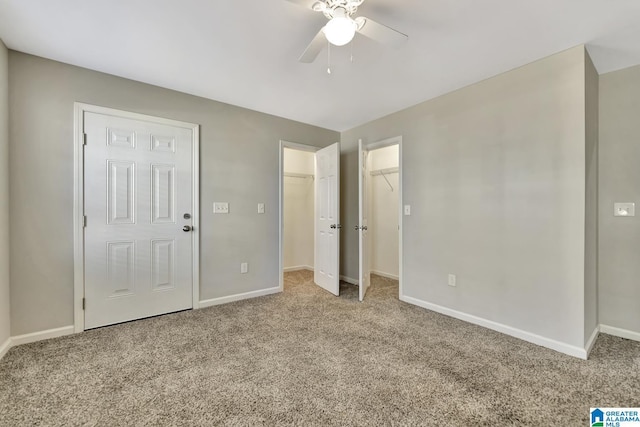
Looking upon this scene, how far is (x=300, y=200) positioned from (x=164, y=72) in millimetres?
3057

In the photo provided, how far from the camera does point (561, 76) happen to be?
213cm

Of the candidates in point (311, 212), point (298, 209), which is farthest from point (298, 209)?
point (311, 212)

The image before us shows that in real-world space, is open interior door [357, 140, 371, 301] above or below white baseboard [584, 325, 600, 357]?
above

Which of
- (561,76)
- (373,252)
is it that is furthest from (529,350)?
(373,252)

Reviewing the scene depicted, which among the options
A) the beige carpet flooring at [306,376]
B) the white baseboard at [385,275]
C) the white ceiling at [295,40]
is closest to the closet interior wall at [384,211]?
the white baseboard at [385,275]

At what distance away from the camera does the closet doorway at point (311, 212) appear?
3573 mm

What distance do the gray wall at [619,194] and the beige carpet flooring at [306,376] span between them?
0.33 m

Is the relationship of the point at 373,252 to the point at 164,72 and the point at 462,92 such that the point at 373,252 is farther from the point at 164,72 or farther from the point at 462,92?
the point at 164,72

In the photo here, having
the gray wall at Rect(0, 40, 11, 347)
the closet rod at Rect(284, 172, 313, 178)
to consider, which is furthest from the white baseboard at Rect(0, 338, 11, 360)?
the closet rod at Rect(284, 172, 313, 178)

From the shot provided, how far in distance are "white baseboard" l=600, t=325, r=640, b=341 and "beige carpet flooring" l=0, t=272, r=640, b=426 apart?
7 cm

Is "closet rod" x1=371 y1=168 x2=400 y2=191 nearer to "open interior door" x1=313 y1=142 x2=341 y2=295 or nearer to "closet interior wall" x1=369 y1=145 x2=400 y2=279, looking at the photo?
"closet interior wall" x1=369 y1=145 x2=400 y2=279

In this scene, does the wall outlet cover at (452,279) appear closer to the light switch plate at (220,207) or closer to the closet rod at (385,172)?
the closet rod at (385,172)

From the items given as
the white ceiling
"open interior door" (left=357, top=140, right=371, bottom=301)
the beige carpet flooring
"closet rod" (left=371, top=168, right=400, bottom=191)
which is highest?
the white ceiling

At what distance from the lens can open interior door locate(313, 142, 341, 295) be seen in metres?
3.53
